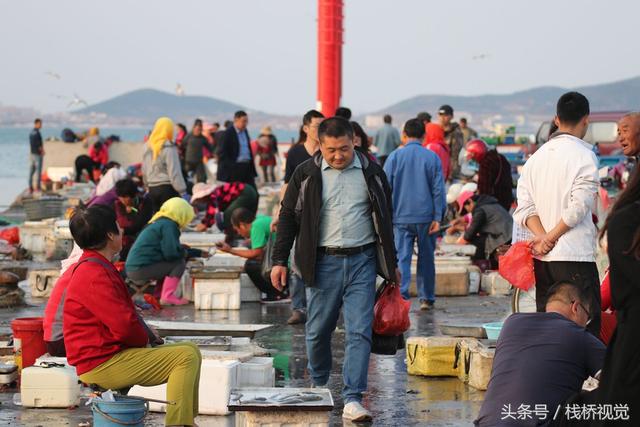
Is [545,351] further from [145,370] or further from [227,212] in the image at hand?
[227,212]

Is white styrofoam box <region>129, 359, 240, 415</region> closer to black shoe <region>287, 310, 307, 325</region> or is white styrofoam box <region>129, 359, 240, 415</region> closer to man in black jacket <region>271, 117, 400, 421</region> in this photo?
man in black jacket <region>271, 117, 400, 421</region>

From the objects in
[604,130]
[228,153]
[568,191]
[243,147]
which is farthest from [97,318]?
[604,130]

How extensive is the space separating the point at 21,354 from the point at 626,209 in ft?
18.8

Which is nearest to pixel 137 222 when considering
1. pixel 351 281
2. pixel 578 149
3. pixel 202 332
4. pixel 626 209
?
pixel 202 332

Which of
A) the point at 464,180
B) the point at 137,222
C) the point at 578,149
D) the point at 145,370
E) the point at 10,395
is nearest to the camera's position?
the point at 145,370

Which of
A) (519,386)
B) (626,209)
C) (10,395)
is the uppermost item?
(626,209)

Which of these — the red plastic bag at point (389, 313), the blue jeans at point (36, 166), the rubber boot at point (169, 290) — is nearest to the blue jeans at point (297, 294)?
the rubber boot at point (169, 290)

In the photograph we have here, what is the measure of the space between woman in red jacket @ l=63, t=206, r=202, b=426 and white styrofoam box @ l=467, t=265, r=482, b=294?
7375mm

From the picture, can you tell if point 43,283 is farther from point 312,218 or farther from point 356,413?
point 356,413

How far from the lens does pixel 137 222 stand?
14250 mm

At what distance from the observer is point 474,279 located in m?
14.0

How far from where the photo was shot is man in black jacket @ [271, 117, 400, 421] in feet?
25.7

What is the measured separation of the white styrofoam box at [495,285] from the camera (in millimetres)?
13766

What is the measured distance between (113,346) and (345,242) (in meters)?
1.69
